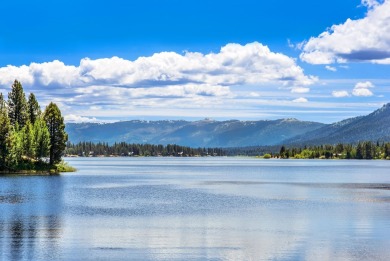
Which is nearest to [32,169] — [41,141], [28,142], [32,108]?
[41,141]

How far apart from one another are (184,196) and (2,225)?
1721 inches

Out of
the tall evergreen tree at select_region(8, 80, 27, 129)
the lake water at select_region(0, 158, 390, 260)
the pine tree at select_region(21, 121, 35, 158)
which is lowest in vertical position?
the lake water at select_region(0, 158, 390, 260)

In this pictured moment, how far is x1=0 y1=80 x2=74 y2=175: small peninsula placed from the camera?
14388 centimetres

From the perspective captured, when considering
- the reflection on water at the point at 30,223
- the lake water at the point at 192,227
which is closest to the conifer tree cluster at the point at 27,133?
the reflection on water at the point at 30,223

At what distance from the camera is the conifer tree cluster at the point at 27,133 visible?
14350cm

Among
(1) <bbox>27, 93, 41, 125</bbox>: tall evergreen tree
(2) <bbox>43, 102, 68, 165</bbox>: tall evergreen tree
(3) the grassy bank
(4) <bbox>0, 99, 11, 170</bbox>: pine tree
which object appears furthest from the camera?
(1) <bbox>27, 93, 41, 125</bbox>: tall evergreen tree

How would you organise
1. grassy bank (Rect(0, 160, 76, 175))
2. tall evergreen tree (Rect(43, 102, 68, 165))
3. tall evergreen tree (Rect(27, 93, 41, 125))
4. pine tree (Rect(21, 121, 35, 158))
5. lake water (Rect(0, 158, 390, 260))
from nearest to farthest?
lake water (Rect(0, 158, 390, 260)) → pine tree (Rect(21, 121, 35, 158)) → grassy bank (Rect(0, 160, 76, 175)) → tall evergreen tree (Rect(43, 102, 68, 165)) → tall evergreen tree (Rect(27, 93, 41, 125))

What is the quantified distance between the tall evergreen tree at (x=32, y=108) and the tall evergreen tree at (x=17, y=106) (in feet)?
17.8

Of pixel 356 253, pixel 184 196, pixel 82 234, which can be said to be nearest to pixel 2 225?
pixel 82 234

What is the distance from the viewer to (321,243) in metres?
47.8

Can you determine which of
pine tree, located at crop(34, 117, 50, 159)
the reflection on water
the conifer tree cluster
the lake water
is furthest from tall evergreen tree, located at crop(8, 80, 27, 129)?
the lake water

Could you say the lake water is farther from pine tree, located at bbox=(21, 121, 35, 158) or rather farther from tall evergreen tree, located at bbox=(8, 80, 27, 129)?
tall evergreen tree, located at bbox=(8, 80, 27, 129)

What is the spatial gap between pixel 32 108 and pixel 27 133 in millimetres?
28762

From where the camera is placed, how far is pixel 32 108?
179m
